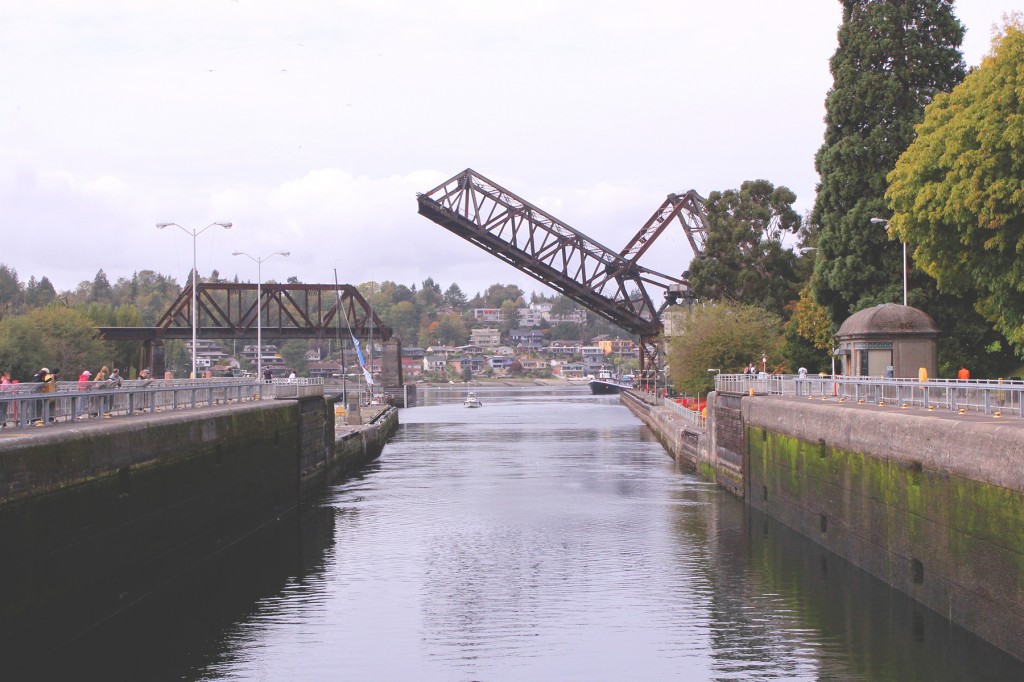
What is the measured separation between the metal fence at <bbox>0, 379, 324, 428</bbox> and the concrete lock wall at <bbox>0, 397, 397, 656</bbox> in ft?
2.38

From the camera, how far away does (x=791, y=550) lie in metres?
26.5

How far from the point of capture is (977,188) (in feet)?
115

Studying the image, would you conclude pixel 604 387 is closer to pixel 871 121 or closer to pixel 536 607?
pixel 871 121

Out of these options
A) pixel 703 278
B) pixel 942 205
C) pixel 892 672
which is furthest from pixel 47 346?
pixel 892 672

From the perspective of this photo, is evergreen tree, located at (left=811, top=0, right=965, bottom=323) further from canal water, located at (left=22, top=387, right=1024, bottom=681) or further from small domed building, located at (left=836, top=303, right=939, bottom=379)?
canal water, located at (left=22, top=387, right=1024, bottom=681)

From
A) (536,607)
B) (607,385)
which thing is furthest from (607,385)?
(536,607)

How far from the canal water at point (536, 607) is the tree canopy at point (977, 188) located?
34.3 feet

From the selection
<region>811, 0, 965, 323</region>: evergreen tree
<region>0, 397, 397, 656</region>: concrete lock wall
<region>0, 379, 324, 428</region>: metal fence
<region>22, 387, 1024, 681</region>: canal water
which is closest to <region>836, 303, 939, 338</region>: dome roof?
<region>22, 387, 1024, 681</region>: canal water

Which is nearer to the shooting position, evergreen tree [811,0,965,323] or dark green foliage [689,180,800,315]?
evergreen tree [811,0,965,323]

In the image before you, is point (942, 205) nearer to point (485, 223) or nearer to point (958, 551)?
point (958, 551)

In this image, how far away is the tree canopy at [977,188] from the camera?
34625 mm

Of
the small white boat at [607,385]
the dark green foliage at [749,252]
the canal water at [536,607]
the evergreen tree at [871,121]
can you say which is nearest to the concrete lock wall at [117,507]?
the canal water at [536,607]

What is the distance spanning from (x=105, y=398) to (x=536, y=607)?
10.0 meters

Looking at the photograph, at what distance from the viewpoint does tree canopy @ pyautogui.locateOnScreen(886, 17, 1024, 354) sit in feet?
114
